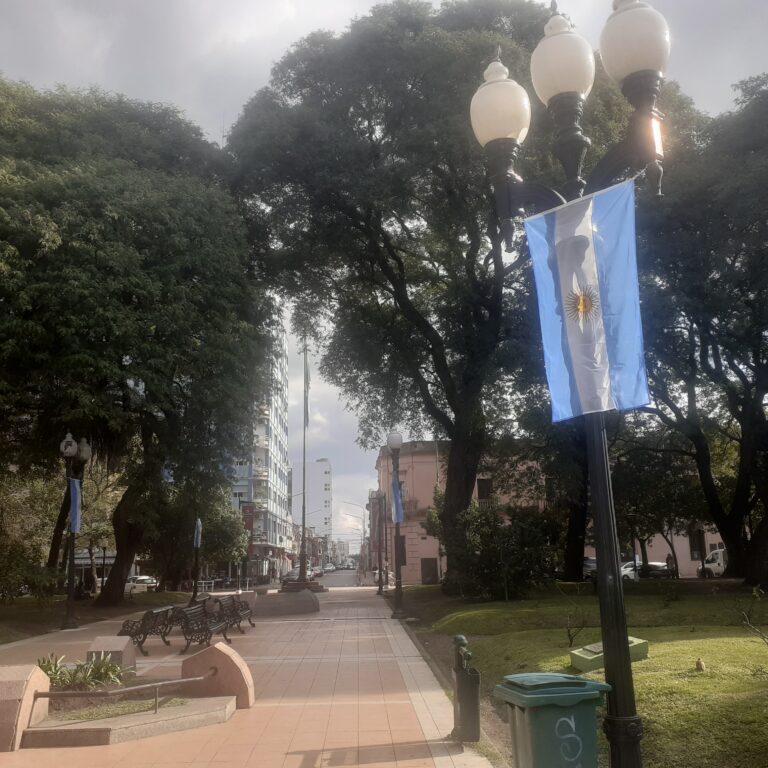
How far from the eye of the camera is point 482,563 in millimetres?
23484

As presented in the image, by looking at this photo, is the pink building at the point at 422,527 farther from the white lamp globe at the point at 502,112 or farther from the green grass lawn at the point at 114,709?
the white lamp globe at the point at 502,112

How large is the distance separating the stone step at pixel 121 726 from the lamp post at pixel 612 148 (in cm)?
533

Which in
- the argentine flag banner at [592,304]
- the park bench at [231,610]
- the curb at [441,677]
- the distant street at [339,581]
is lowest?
the curb at [441,677]

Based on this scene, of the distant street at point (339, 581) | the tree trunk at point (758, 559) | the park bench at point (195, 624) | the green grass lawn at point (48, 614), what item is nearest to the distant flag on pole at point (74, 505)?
the green grass lawn at point (48, 614)

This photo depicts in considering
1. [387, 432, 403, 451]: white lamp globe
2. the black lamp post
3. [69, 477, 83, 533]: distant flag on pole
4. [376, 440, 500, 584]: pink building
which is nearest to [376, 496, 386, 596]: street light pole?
the black lamp post

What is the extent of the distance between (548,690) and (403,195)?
2188 cm

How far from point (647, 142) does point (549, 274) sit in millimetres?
1123

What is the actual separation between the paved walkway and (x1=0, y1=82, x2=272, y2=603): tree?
718 centimetres

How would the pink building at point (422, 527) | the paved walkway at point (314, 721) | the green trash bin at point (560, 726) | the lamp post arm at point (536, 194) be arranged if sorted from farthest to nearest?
1. the pink building at point (422, 527)
2. the paved walkway at point (314, 721)
3. the lamp post arm at point (536, 194)
4. the green trash bin at point (560, 726)

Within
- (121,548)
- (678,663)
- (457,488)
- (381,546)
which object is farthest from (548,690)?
(381,546)

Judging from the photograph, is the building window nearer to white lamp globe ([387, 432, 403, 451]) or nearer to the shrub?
white lamp globe ([387, 432, 403, 451])

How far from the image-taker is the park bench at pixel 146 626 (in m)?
14.9

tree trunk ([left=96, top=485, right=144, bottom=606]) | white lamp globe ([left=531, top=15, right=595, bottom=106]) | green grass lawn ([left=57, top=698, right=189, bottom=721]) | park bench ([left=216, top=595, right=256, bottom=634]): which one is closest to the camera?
white lamp globe ([left=531, top=15, right=595, bottom=106])

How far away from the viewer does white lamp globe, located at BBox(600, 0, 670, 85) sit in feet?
17.5
